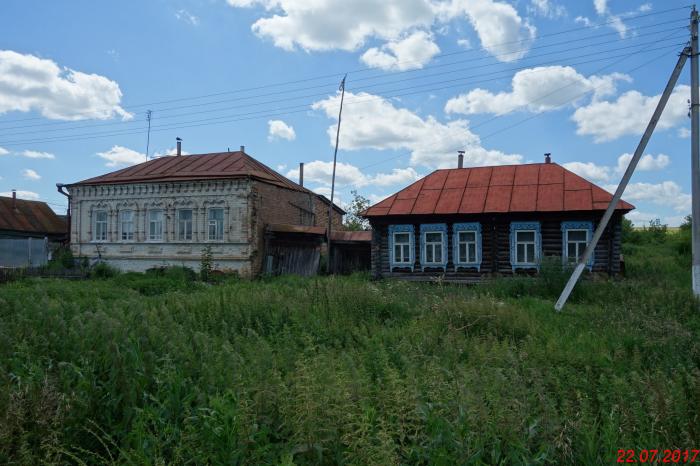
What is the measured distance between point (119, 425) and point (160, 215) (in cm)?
1949

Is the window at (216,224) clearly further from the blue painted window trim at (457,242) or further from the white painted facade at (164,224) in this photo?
the blue painted window trim at (457,242)

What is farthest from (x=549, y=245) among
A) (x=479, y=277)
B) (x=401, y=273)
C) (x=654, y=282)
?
(x=401, y=273)

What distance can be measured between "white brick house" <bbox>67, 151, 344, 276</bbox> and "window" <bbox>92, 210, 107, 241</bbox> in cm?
4

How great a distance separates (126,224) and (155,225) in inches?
63.2

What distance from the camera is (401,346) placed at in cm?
616

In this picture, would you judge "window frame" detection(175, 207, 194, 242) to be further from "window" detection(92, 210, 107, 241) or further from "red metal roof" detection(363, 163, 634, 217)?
"red metal roof" detection(363, 163, 634, 217)

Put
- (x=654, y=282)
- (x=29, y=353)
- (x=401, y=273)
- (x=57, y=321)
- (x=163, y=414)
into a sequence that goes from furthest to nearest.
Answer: (x=401, y=273)
(x=654, y=282)
(x=57, y=321)
(x=29, y=353)
(x=163, y=414)

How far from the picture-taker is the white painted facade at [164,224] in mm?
20625

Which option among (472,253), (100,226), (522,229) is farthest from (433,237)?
(100,226)

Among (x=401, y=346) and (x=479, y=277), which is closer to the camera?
(x=401, y=346)

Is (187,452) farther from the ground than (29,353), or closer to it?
closer to it

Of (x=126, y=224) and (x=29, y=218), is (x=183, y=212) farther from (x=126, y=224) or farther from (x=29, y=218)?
(x=29, y=218)

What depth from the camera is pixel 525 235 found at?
54.8ft

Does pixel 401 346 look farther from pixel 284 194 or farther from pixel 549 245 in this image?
pixel 284 194
